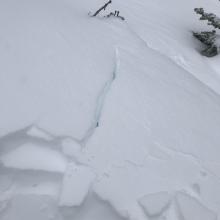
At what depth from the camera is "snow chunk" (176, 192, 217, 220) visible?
1857 millimetres

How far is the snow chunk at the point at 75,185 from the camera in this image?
167 centimetres

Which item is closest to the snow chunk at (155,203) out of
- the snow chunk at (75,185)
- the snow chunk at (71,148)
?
the snow chunk at (75,185)

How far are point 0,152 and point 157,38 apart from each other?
7.46 ft

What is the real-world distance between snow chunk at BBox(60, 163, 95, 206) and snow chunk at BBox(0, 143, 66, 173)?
55mm

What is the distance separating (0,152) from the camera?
5.66ft

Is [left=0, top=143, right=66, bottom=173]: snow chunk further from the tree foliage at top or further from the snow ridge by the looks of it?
the tree foliage at top

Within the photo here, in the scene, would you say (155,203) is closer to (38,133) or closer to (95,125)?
(95,125)

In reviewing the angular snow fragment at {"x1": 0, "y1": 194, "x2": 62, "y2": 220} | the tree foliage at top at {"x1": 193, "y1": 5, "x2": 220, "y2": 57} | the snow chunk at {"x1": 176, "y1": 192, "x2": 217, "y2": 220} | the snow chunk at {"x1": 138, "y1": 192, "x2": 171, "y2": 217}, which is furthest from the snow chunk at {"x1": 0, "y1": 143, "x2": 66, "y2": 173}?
the tree foliage at top at {"x1": 193, "y1": 5, "x2": 220, "y2": 57}

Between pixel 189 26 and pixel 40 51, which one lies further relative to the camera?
pixel 189 26

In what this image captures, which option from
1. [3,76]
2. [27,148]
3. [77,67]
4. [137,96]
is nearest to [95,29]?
[77,67]

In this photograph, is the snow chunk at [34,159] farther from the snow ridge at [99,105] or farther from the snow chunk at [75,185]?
the snow ridge at [99,105]

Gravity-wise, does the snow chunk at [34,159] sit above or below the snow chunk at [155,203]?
below

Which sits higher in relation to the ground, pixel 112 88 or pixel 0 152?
pixel 112 88

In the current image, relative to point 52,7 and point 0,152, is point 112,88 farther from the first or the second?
point 52,7
